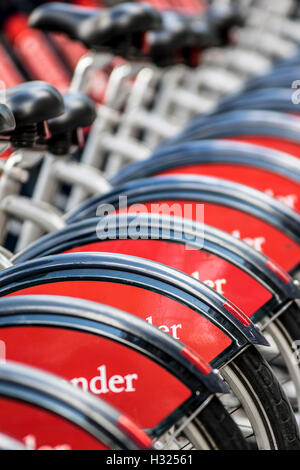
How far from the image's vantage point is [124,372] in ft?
6.13

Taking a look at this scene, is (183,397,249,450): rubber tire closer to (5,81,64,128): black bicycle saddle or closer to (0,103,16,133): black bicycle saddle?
(0,103,16,133): black bicycle saddle

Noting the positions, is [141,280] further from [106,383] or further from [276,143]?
[276,143]

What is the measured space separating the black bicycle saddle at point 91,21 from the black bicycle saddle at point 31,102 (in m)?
1.40

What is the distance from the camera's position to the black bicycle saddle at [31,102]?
7.26 ft

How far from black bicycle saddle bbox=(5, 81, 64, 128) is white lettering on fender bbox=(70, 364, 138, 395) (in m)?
0.66

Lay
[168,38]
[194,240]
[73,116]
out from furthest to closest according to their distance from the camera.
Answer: [168,38] < [73,116] < [194,240]

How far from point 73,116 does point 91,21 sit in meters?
1.05

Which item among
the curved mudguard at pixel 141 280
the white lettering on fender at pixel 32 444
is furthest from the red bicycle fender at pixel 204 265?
the white lettering on fender at pixel 32 444

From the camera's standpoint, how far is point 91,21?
3600 mm

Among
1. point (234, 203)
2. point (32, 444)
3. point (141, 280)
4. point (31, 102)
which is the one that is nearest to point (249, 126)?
point (234, 203)

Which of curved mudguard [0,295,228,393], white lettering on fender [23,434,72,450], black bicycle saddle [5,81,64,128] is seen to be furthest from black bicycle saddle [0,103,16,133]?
white lettering on fender [23,434,72,450]

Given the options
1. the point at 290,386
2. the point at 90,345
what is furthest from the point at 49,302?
the point at 290,386
